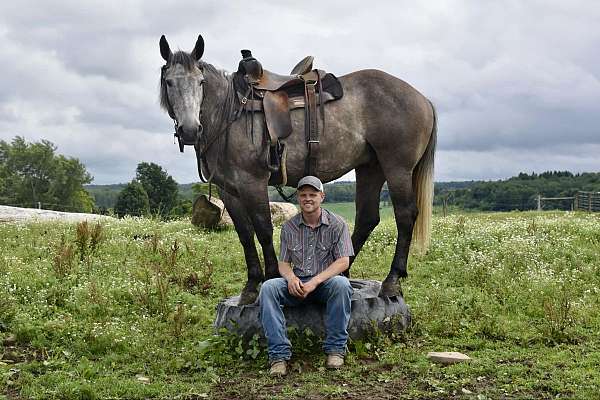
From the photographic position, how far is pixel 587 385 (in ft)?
16.7

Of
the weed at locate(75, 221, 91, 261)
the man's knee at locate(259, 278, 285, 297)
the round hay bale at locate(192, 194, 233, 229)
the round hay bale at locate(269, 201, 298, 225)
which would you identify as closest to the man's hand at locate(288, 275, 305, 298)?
the man's knee at locate(259, 278, 285, 297)

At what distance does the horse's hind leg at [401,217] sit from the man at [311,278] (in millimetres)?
1056

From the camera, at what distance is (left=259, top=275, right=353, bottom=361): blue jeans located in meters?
5.71

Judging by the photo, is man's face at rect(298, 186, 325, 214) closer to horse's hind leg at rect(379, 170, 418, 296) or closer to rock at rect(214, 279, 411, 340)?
rock at rect(214, 279, 411, 340)

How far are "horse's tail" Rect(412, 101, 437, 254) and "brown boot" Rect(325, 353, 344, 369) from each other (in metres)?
2.12

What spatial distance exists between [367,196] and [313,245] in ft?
5.32

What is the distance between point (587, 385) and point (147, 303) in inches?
214

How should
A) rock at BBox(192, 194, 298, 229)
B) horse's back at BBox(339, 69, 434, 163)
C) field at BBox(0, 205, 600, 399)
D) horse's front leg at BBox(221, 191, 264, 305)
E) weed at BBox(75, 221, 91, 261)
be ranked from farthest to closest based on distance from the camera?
rock at BBox(192, 194, 298, 229), weed at BBox(75, 221, 91, 261), horse's back at BBox(339, 69, 434, 163), horse's front leg at BBox(221, 191, 264, 305), field at BBox(0, 205, 600, 399)

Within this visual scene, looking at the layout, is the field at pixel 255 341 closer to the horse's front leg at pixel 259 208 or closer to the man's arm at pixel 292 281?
the man's arm at pixel 292 281

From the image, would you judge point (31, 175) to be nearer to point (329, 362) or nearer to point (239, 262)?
point (239, 262)

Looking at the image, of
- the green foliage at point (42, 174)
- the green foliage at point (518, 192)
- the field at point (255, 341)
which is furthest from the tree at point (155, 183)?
the field at point (255, 341)

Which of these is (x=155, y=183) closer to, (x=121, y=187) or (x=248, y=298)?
(x=121, y=187)

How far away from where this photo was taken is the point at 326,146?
6703 millimetres

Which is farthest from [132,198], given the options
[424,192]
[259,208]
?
[259,208]
